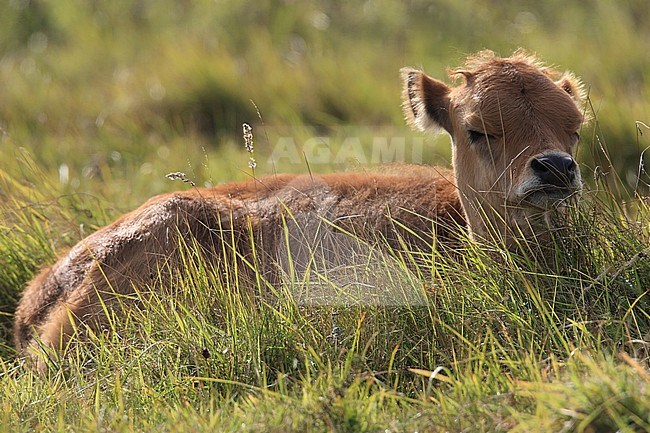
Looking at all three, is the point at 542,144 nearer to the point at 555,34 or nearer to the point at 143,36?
the point at 555,34

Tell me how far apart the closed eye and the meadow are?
0.54 metres

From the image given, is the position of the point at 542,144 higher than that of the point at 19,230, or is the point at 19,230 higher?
the point at 542,144

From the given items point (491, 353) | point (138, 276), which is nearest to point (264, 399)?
point (491, 353)

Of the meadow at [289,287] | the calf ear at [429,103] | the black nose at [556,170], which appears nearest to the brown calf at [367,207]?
the calf ear at [429,103]

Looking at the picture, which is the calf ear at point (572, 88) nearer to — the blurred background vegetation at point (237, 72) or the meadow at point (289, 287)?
the meadow at point (289, 287)

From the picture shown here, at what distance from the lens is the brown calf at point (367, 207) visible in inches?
195

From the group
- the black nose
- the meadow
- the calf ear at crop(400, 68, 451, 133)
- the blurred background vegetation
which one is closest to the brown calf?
the calf ear at crop(400, 68, 451, 133)

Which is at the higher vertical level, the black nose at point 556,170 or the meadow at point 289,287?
the black nose at point 556,170

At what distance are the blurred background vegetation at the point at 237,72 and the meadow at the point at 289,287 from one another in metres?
0.04

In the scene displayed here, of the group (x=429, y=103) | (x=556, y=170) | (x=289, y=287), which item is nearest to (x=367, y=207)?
(x=429, y=103)

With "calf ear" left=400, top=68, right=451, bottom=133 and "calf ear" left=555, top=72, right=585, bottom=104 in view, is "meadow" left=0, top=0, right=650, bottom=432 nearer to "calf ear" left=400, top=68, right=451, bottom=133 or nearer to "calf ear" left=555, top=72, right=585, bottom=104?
"calf ear" left=555, top=72, right=585, bottom=104

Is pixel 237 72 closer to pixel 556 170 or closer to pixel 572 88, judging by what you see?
pixel 572 88

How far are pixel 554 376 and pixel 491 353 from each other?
260 mm

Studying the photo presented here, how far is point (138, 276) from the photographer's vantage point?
5.43 m
